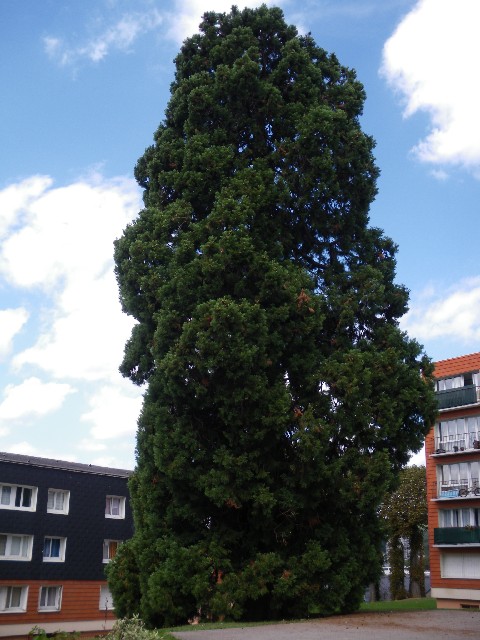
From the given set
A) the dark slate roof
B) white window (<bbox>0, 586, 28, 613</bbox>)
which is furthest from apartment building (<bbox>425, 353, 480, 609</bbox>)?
white window (<bbox>0, 586, 28, 613</bbox>)

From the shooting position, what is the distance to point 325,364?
18.8 m

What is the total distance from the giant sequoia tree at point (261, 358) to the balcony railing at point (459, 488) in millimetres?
21161

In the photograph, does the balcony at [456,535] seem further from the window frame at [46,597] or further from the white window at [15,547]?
the white window at [15,547]

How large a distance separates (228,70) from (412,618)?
16.5m

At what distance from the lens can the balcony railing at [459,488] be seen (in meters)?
38.8

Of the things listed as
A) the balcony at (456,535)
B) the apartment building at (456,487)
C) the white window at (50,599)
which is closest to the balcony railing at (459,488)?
the apartment building at (456,487)

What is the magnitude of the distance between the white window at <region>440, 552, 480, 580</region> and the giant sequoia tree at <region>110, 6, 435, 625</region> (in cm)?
2250

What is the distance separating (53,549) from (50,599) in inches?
117

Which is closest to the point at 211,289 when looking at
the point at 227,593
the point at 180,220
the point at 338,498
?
the point at 180,220

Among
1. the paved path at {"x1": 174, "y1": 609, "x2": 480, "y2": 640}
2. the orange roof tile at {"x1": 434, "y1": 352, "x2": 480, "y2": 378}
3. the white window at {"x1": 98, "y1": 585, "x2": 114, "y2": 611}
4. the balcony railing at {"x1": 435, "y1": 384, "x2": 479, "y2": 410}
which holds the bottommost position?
the white window at {"x1": 98, "y1": 585, "x2": 114, "y2": 611}

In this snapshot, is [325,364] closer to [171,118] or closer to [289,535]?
→ [289,535]

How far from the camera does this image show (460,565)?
129 feet

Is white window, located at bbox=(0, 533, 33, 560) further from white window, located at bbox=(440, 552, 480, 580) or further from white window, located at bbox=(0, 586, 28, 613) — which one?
white window, located at bbox=(440, 552, 480, 580)

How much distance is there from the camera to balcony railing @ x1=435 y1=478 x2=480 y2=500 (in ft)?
127
